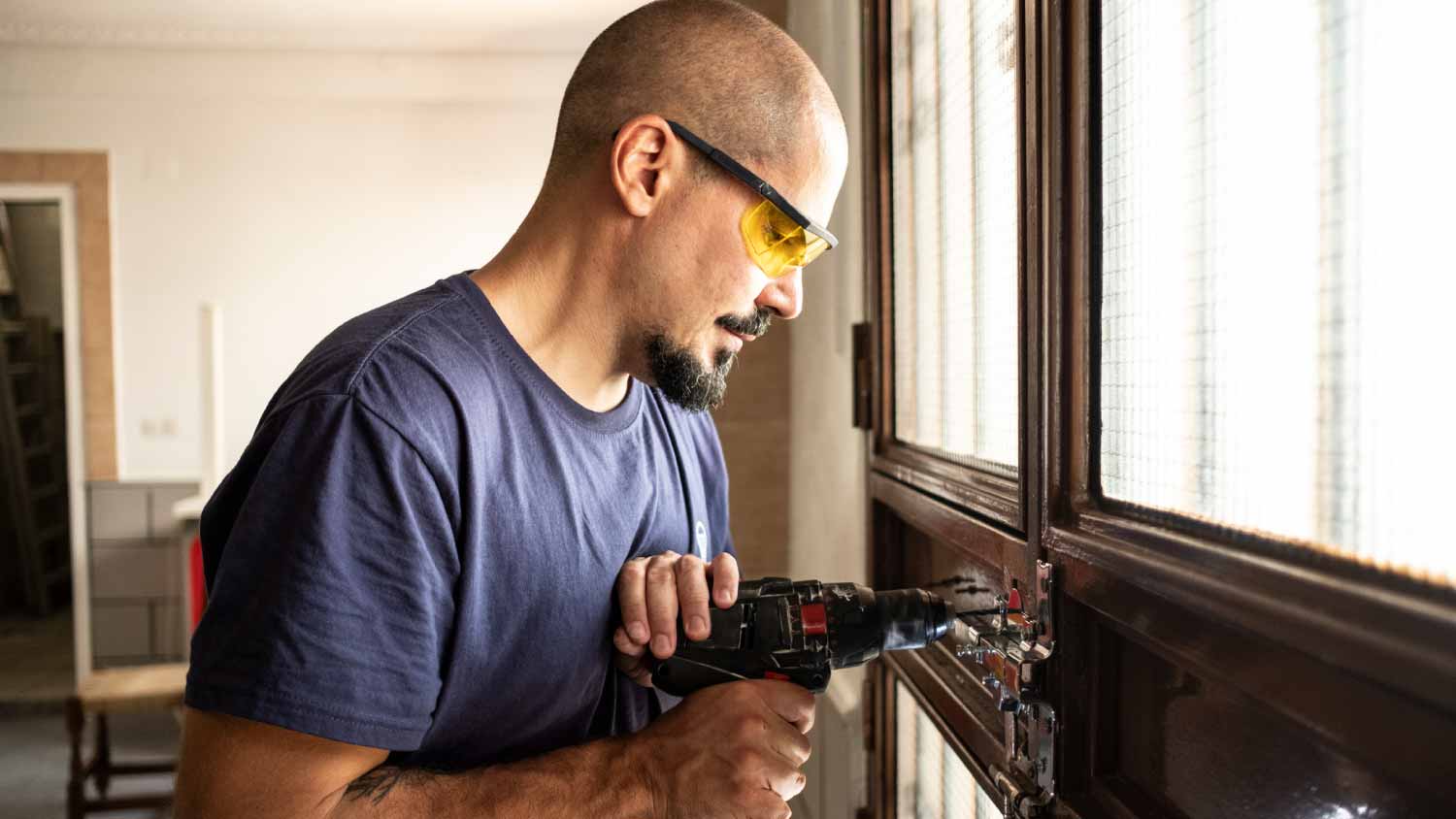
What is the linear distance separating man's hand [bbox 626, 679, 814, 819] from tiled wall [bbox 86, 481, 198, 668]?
461 centimetres

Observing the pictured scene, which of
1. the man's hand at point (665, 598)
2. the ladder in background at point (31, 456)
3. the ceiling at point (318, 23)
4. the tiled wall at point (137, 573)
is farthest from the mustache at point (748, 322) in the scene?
the ladder in background at point (31, 456)

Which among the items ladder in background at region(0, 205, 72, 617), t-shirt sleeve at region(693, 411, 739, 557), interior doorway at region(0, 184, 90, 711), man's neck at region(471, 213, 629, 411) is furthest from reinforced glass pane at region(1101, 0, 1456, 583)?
ladder in background at region(0, 205, 72, 617)

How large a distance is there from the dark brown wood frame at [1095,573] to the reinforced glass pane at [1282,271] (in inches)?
0.8

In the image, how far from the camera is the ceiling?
424 centimetres

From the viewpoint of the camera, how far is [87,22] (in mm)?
4477

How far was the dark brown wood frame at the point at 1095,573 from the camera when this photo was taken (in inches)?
18.5

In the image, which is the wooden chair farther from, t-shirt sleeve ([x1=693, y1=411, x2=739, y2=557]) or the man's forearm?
the man's forearm

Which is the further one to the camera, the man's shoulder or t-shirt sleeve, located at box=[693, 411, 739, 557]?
t-shirt sleeve, located at box=[693, 411, 739, 557]

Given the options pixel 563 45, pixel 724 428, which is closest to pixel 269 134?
pixel 563 45

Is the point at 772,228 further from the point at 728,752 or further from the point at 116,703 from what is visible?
the point at 116,703

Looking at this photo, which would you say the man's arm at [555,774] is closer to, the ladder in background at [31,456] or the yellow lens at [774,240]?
the yellow lens at [774,240]

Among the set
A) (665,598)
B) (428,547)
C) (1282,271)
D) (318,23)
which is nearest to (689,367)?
(665,598)

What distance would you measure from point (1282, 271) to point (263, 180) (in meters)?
5.03

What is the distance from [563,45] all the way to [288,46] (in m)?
1.30
